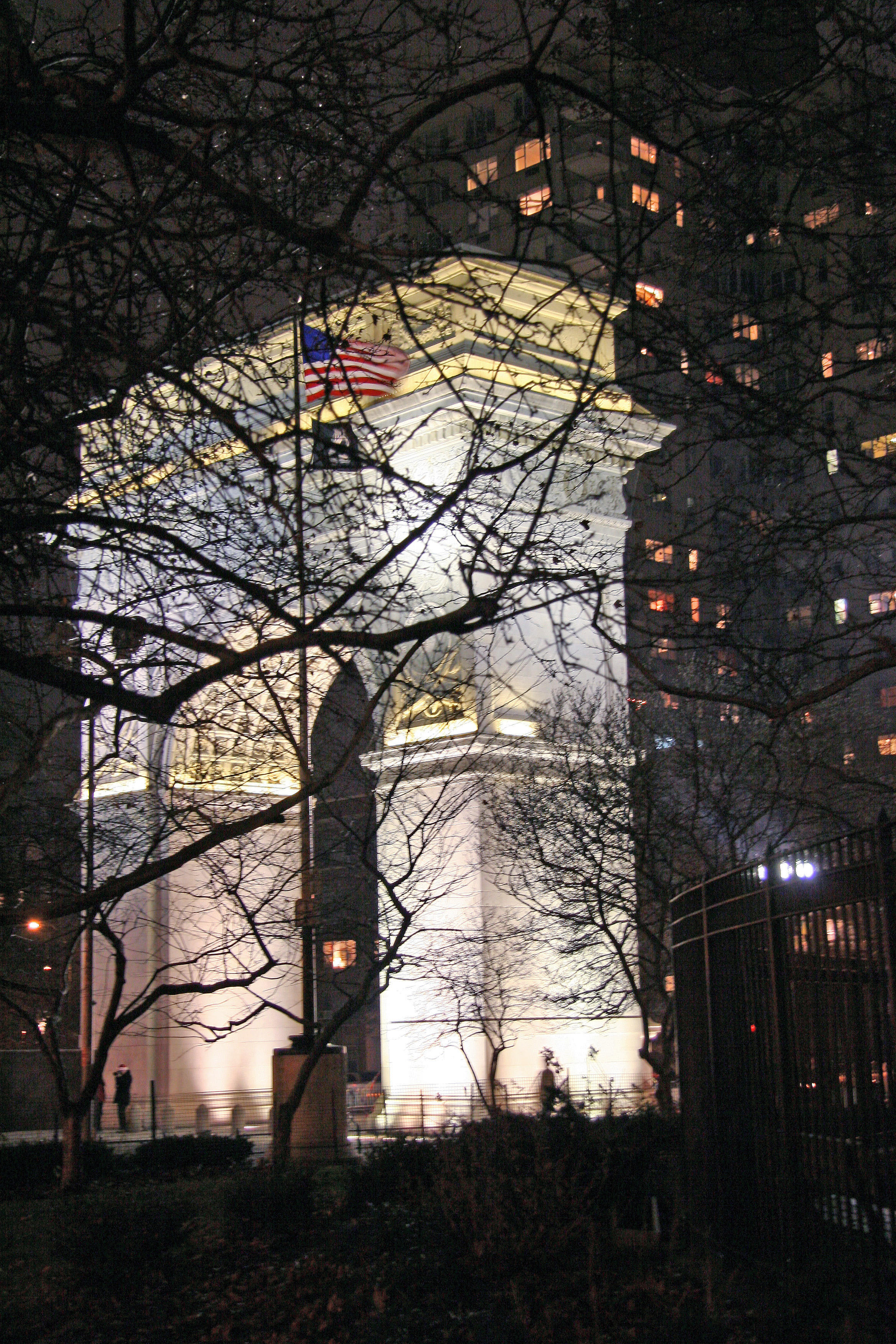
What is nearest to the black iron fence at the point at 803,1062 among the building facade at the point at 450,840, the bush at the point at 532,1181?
the bush at the point at 532,1181

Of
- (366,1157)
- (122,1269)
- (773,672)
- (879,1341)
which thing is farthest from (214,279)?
(366,1157)

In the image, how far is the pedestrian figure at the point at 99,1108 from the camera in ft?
91.7

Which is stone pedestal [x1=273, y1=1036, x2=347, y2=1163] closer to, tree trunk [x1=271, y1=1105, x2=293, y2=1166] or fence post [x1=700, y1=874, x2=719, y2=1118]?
tree trunk [x1=271, y1=1105, x2=293, y2=1166]

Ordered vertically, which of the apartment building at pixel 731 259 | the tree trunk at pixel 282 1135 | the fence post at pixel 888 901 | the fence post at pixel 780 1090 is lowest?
the tree trunk at pixel 282 1135

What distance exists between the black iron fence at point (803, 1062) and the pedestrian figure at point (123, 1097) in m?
18.2

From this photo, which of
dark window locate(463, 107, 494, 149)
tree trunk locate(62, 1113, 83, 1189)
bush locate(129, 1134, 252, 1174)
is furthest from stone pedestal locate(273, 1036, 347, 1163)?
dark window locate(463, 107, 494, 149)

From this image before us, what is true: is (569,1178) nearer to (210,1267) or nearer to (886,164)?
(210,1267)

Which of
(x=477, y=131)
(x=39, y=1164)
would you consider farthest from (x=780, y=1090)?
(x=39, y=1164)

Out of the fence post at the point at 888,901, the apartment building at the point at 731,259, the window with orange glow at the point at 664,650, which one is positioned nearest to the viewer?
the fence post at the point at 888,901

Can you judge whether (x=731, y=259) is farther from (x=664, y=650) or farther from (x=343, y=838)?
(x=343, y=838)

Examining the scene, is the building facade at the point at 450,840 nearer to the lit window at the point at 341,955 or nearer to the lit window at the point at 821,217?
the lit window at the point at 821,217

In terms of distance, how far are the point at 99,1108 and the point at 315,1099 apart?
1115cm

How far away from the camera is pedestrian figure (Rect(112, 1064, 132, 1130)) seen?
2644cm

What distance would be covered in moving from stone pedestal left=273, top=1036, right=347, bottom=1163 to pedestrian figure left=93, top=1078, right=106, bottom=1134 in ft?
30.2
